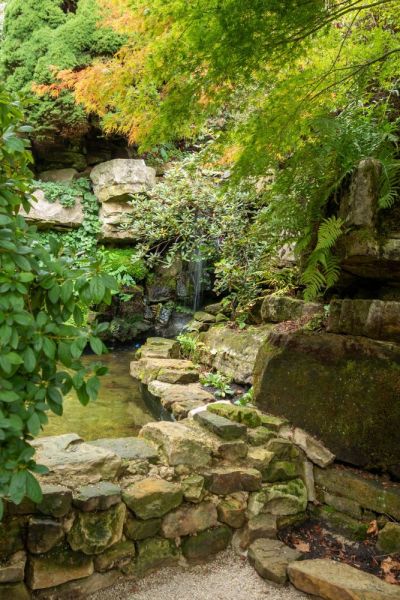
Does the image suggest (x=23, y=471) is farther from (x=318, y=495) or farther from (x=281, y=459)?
(x=318, y=495)

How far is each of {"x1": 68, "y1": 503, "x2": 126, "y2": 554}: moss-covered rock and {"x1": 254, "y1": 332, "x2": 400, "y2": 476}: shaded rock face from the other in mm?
1593

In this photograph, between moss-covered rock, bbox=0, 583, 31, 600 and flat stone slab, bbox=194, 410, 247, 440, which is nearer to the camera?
moss-covered rock, bbox=0, 583, 31, 600

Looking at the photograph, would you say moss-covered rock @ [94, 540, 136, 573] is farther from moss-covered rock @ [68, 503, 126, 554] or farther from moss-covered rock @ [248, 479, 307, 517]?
moss-covered rock @ [248, 479, 307, 517]

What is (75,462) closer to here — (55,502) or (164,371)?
(55,502)

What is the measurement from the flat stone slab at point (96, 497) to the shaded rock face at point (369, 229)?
213 cm

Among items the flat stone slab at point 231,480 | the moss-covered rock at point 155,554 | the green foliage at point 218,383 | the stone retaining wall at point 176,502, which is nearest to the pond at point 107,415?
the green foliage at point 218,383

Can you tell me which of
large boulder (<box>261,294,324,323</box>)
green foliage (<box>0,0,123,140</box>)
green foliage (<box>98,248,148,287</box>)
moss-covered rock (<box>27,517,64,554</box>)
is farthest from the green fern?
green foliage (<box>0,0,123,140</box>)

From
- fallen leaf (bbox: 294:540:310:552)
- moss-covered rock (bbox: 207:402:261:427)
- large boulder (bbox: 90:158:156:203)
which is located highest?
large boulder (bbox: 90:158:156:203)

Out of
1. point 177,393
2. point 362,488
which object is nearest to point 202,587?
point 362,488

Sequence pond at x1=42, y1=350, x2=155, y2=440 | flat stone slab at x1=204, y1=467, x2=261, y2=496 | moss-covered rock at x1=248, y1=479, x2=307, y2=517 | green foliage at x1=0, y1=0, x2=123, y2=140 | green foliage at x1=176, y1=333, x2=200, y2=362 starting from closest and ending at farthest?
flat stone slab at x1=204, y1=467, x2=261, y2=496 < moss-covered rock at x1=248, y1=479, x2=307, y2=517 < pond at x1=42, y1=350, x2=155, y2=440 < green foliage at x1=176, y1=333, x2=200, y2=362 < green foliage at x1=0, y1=0, x2=123, y2=140

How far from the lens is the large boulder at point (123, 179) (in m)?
9.86

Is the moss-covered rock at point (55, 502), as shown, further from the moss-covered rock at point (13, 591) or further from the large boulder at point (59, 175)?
the large boulder at point (59, 175)

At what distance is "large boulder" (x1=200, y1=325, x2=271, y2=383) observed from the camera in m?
5.26

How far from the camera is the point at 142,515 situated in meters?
2.39
